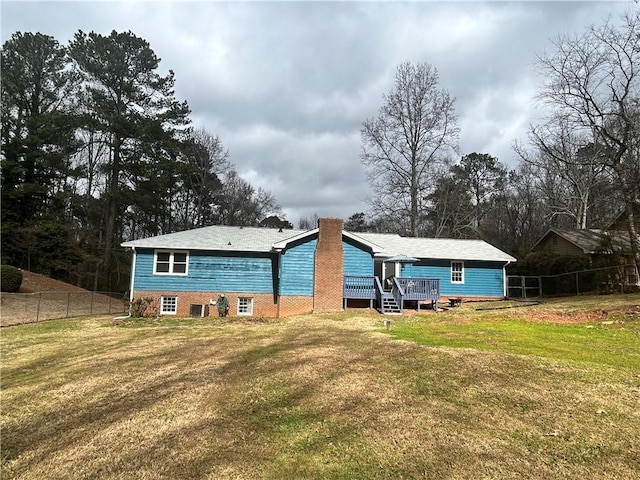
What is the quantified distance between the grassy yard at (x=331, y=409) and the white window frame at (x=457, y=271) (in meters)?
13.6

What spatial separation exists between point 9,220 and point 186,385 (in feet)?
111

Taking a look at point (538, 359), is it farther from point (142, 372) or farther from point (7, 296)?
point (7, 296)

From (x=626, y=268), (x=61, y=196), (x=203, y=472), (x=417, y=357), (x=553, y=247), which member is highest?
(x=61, y=196)

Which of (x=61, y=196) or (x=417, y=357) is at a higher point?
(x=61, y=196)

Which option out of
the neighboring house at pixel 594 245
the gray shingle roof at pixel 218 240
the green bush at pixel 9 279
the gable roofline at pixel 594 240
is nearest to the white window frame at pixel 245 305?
the gray shingle roof at pixel 218 240

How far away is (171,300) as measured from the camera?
20125 mm

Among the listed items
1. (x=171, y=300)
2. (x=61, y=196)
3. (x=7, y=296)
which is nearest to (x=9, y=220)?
(x=61, y=196)

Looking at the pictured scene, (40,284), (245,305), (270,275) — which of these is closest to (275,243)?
(270,275)

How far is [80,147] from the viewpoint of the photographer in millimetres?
35500

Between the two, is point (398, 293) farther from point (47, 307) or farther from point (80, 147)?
point (80, 147)

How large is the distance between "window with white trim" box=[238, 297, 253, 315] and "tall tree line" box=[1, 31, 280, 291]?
1731cm

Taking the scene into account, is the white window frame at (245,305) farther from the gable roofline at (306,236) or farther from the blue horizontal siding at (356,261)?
the blue horizontal siding at (356,261)

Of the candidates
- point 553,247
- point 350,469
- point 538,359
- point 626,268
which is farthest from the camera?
point 553,247

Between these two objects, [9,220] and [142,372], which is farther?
[9,220]
